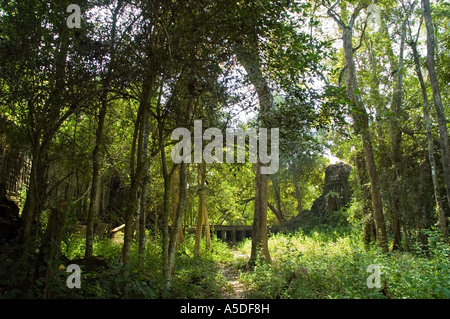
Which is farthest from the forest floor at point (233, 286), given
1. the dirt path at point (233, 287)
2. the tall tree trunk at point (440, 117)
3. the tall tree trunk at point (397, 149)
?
the tall tree trunk at point (397, 149)

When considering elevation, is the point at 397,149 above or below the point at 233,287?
above

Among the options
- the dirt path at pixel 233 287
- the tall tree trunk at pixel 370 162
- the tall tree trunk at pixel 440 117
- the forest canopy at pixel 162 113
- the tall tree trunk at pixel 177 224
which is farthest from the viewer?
the tall tree trunk at pixel 370 162

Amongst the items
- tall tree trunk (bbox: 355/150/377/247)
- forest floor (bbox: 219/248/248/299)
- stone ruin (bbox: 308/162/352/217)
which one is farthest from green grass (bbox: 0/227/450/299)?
stone ruin (bbox: 308/162/352/217)

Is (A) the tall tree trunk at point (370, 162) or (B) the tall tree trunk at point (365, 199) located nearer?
(A) the tall tree trunk at point (370, 162)

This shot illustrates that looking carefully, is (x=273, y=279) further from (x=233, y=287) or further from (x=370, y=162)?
(x=370, y=162)

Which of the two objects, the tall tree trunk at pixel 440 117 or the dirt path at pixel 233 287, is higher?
the tall tree trunk at pixel 440 117

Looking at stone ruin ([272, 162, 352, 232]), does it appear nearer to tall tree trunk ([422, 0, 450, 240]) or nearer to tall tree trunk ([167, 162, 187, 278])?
tall tree trunk ([422, 0, 450, 240])

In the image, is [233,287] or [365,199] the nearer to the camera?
[233,287]

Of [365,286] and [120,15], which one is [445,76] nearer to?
[365,286]

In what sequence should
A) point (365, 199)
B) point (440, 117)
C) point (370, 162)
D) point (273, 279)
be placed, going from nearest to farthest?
1. point (273, 279)
2. point (440, 117)
3. point (370, 162)
4. point (365, 199)

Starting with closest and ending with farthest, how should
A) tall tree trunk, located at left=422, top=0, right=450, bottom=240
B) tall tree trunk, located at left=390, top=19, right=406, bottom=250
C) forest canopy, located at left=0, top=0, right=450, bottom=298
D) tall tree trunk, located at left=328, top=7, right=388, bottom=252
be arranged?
forest canopy, located at left=0, top=0, right=450, bottom=298 < tall tree trunk, located at left=422, top=0, right=450, bottom=240 < tall tree trunk, located at left=328, top=7, right=388, bottom=252 < tall tree trunk, located at left=390, top=19, right=406, bottom=250

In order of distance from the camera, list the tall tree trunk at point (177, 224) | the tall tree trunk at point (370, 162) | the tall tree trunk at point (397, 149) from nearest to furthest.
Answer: the tall tree trunk at point (177, 224), the tall tree trunk at point (370, 162), the tall tree trunk at point (397, 149)

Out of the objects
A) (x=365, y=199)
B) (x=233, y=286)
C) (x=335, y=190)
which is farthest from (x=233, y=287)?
(x=335, y=190)

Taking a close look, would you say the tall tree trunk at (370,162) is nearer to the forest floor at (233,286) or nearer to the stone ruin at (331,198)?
the forest floor at (233,286)
